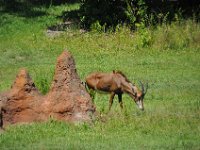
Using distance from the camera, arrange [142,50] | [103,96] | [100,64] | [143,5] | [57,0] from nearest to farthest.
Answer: [103,96]
[100,64]
[142,50]
[143,5]
[57,0]

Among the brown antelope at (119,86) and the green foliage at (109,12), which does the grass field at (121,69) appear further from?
the green foliage at (109,12)

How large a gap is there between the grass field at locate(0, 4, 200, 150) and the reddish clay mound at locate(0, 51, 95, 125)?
1.26ft

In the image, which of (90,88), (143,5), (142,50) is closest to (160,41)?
(142,50)

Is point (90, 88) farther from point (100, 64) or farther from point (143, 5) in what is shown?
point (143, 5)

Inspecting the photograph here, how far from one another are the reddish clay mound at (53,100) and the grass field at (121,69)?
0.38 meters

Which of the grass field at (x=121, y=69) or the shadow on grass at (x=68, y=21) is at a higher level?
the shadow on grass at (x=68, y=21)

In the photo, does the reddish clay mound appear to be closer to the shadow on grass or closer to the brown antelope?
the brown antelope

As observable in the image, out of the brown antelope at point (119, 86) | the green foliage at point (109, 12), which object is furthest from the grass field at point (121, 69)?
the green foliage at point (109, 12)

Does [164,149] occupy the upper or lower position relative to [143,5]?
lower

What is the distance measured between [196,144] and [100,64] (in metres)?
9.84

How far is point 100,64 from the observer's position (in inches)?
834

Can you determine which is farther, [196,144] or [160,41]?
[160,41]

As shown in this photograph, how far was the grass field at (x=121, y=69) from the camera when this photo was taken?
1223 centimetres

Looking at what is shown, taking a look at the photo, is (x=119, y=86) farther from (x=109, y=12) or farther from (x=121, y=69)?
(x=109, y=12)
